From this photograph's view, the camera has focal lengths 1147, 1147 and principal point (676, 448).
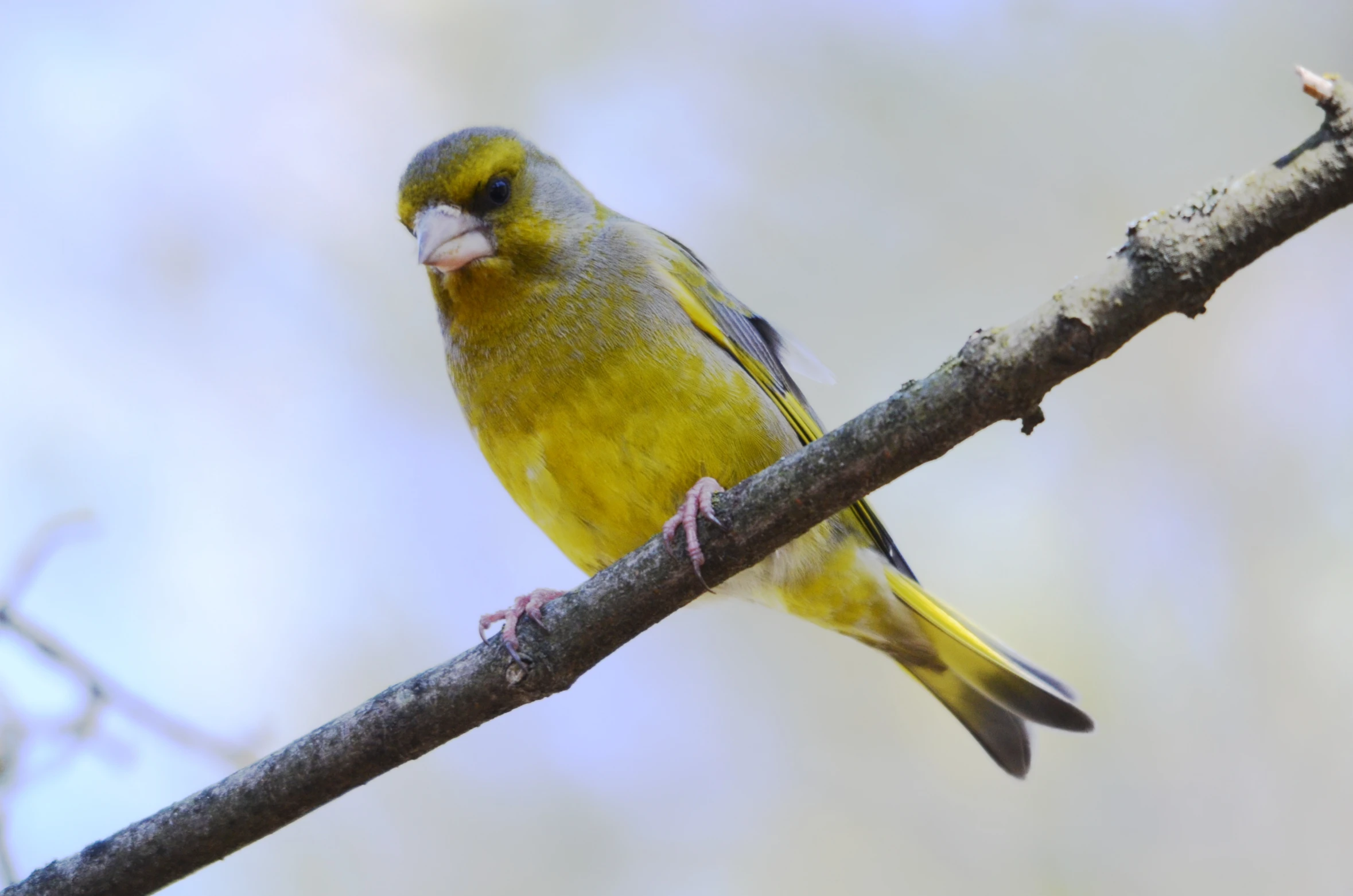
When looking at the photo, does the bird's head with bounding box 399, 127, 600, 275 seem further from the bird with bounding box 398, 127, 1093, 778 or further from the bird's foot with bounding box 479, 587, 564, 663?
the bird's foot with bounding box 479, 587, 564, 663

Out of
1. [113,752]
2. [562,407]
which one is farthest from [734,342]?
[113,752]

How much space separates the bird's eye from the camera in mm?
3732

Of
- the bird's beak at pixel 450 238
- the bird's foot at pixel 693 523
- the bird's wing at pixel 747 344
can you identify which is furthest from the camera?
the bird's wing at pixel 747 344

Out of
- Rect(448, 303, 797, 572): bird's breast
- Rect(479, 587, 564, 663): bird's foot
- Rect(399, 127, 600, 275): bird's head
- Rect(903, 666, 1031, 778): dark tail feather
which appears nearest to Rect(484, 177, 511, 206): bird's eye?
Rect(399, 127, 600, 275): bird's head

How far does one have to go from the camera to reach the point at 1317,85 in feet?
6.28

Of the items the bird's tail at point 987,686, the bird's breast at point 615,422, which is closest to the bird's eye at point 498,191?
the bird's breast at point 615,422

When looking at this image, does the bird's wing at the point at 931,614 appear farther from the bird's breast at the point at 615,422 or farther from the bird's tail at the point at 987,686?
the bird's breast at the point at 615,422

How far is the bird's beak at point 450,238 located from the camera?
139 inches

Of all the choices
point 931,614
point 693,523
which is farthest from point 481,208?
point 931,614

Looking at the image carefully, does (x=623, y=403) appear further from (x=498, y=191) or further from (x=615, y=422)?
(x=498, y=191)

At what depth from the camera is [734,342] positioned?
3.82 metres

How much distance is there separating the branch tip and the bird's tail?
2113 millimetres

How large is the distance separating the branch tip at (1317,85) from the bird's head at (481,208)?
2.27 meters

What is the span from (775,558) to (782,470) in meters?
1.14
